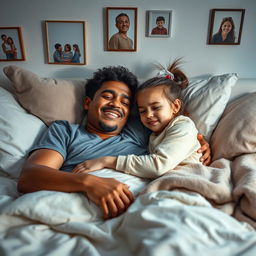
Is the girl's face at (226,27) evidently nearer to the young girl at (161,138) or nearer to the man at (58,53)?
the young girl at (161,138)

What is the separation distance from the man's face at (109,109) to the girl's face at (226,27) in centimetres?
82

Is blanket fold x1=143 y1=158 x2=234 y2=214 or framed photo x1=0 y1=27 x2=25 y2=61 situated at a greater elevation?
framed photo x1=0 y1=27 x2=25 y2=61

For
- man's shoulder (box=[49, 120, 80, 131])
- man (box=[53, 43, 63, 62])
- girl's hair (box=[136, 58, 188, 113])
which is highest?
man (box=[53, 43, 63, 62])

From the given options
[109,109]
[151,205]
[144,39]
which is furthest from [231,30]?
[151,205]

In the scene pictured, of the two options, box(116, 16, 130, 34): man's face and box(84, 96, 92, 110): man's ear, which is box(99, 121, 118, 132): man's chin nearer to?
box(84, 96, 92, 110): man's ear

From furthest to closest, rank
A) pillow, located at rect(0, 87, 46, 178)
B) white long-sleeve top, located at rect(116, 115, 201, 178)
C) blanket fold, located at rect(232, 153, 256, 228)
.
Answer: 1. pillow, located at rect(0, 87, 46, 178)
2. white long-sleeve top, located at rect(116, 115, 201, 178)
3. blanket fold, located at rect(232, 153, 256, 228)

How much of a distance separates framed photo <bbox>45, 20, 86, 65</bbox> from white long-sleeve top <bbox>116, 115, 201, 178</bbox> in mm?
909

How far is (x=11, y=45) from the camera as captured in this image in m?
1.47

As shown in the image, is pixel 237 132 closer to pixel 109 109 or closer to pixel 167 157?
pixel 167 157

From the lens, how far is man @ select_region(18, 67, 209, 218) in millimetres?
760

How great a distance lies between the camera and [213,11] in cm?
138

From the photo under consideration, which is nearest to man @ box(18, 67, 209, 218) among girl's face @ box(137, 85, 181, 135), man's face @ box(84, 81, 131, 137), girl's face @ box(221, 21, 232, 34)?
man's face @ box(84, 81, 131, 137)

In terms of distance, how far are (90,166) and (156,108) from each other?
45 cm

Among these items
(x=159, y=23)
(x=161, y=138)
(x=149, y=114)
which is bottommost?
(x=161, y=138)
